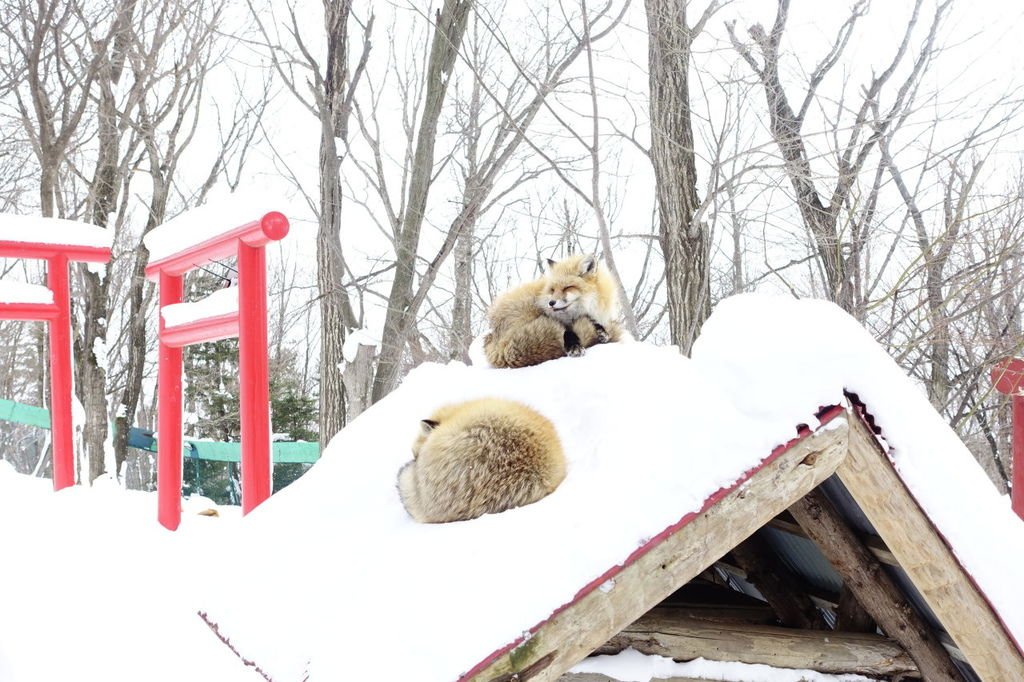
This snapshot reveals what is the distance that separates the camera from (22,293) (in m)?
6.29

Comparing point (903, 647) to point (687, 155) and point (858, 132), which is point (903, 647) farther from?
point (858, 132)

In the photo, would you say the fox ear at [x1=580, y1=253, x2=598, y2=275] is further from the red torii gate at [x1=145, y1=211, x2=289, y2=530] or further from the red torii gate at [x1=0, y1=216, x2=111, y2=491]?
the red torii gate at [x1=0, y1=216, x2=111, y2=491]

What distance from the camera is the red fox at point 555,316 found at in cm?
269

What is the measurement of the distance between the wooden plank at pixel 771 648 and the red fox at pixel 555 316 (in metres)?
1.00

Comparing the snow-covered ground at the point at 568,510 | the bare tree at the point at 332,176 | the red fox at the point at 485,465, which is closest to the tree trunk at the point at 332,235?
the bare tree at the point at 332,176

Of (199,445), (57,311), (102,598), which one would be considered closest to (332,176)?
(57,311)

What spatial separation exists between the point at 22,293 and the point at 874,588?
6.74 meters

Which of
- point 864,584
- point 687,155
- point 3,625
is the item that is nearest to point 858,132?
point 687,155

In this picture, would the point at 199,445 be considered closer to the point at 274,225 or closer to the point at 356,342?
the point at 356,342

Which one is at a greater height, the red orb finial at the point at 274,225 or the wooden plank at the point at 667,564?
the red orb finial at the point at 274,225

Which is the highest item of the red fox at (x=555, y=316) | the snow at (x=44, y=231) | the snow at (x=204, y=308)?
the snow at (x=44, y=231)

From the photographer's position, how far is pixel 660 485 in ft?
4.99

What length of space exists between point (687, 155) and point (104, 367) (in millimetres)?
8262

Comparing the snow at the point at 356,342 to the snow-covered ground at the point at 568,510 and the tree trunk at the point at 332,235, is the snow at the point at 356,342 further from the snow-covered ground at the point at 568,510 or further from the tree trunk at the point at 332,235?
the snow-covered ground at the point at 568,510
